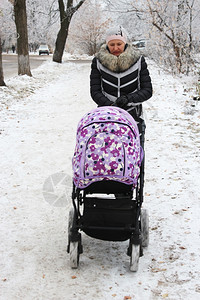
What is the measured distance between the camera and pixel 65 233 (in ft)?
13.5

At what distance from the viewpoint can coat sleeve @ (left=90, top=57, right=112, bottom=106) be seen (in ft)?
12.3

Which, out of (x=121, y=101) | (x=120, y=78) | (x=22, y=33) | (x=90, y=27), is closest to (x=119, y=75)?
(x=120, y=78)

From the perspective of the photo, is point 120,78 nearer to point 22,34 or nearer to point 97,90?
point 97,90

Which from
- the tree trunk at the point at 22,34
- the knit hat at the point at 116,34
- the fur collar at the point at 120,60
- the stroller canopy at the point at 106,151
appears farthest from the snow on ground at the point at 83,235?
the tree trunk at the point at 22,34

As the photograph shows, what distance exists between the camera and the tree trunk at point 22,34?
51.4 feet

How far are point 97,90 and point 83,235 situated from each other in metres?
1.51

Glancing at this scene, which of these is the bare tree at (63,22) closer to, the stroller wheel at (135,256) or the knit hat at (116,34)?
the knit hat at (116,34)

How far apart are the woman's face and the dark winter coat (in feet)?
0.15

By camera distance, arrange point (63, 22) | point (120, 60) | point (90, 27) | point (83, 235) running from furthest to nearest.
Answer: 1. point (90, 27)
2. point (63, 22)
3. point (83, 235)
4. point (120, 60)

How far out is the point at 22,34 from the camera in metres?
16.3

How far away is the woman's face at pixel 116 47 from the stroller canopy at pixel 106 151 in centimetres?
87

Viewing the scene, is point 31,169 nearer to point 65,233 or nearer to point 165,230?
point 65,233

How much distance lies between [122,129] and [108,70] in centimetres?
91

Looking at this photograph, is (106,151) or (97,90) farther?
(97,90)
